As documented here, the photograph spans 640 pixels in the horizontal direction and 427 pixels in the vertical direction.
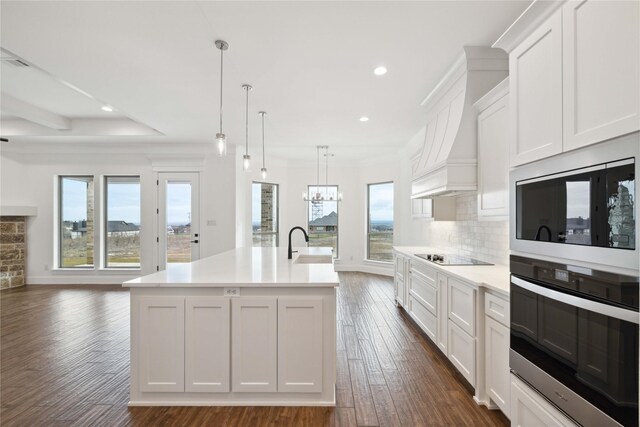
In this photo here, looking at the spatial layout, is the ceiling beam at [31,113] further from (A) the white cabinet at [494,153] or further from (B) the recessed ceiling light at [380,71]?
(A) the white cabinet at [494,153]

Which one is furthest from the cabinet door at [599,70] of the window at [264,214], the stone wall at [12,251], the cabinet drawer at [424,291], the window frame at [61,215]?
the stone wall at [12,251]

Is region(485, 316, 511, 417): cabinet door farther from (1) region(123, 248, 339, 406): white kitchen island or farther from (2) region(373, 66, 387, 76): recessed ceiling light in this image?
(2) region(373, 66, 387, 76): recessed ceiling light

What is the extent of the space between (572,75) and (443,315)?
223 centimetres

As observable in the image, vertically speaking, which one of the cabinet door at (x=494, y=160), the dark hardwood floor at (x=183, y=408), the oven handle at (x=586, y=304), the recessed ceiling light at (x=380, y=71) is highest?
the recessed ceiling light at (x=380, y=71)

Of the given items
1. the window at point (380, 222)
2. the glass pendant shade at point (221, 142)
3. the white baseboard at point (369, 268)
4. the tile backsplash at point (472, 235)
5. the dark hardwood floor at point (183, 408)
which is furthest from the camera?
the window at point (380, 222)

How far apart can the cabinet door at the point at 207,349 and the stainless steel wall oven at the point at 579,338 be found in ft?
6.02

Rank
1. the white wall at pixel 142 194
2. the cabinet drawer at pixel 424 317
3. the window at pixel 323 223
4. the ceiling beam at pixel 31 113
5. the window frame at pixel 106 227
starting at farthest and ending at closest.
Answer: the window at pixel 323 223 → the window frame at pixel 106 227 → the white wall at pixel 142 194 → the ceiling beam at pixel 31 113 → the cabinet drawer at pixel 424 317

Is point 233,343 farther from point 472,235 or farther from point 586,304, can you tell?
point 472,235

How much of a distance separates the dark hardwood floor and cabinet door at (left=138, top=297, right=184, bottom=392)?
0.21 m

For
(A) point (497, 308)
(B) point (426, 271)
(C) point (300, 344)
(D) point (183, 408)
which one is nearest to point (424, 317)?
(B) point (426, 271)

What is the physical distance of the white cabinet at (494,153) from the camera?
7.89 feet

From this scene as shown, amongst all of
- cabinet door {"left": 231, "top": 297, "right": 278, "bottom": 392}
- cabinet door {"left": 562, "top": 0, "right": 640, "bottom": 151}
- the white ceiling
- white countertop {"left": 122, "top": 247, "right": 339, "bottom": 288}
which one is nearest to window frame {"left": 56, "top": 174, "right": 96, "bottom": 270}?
the white ceiling

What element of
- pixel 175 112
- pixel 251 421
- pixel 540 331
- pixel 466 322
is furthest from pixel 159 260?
pixel 540 331

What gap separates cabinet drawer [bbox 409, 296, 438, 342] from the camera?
3.12m
